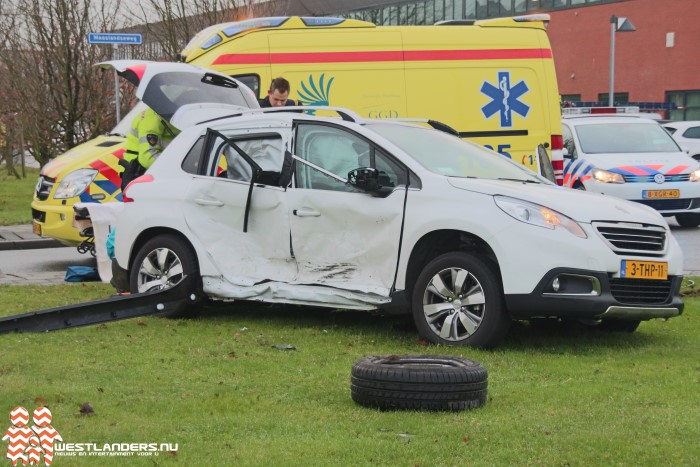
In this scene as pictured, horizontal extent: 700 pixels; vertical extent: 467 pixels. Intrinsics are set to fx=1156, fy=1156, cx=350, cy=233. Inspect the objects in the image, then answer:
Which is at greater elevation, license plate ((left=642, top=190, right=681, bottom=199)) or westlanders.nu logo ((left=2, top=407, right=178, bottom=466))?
westlanders.nu logo ((left=2, top=407, right=178, bottom=466))

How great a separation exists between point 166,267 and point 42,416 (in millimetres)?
3655

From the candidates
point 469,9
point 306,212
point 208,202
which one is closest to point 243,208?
point 208,202

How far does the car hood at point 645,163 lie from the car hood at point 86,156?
25.2 ft

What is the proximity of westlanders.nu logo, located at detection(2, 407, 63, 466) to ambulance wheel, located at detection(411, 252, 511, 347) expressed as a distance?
298 centimetres

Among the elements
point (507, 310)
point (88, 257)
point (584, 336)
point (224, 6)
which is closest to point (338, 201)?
point (507, 310)

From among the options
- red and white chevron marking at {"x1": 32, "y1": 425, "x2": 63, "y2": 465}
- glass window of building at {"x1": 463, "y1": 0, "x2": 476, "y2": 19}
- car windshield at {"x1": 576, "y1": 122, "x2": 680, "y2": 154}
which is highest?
glass window of building at {"x1": 463, "y1": 0, "x2": 476, "y2": 19}

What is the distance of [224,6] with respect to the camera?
2617 cm

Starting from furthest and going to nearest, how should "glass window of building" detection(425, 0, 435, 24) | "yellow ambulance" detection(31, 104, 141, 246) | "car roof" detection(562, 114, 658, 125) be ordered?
"glass window of building" detection(425, 0, 435, 24) → "car roof" detection(562, 114, 658, 125) → "yellow ambulance" detection(31, 104, 141, 246)

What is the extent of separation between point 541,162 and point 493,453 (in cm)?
937

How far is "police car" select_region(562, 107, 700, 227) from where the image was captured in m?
17.4

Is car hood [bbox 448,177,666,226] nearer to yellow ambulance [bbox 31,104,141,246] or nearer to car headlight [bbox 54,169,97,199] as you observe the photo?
yellow ambulance [bbox 31,104,141,246]

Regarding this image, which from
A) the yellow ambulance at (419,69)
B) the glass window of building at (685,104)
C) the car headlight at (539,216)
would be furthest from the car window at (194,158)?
the glass window of building at (685,104)

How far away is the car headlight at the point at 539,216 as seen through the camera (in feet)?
24.9

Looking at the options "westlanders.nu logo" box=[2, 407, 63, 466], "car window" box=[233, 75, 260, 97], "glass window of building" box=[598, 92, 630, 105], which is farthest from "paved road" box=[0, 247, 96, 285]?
"glass window of building" box=[598, 92, 630, 105]
